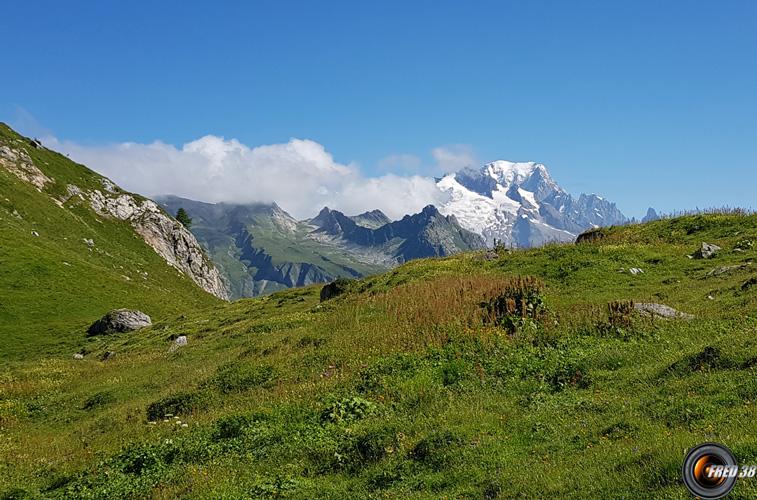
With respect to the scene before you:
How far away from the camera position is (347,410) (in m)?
17.0

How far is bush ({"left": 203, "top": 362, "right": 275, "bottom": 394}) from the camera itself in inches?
865

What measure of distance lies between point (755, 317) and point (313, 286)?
2190 inches

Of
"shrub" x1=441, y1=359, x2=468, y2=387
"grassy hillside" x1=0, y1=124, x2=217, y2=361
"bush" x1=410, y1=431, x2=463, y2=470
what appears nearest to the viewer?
"bush" x1=410, y1=431, x2=463, y2=470

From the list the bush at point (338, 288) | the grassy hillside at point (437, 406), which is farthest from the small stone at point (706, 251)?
the bush at point (338, 288)

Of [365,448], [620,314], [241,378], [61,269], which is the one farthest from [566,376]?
[61,269]

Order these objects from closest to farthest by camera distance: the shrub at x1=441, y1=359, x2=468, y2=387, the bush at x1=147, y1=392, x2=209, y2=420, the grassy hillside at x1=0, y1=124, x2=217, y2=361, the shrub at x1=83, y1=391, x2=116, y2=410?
the shrub at x1=441, y1=359, x2=468, y2=387
the bush at x1=147, y1=392, x2=209, y2=420
the shrub at x1=83, y1=391, x2=116, y2=410
the grassy hillside at x1=0, y1=124, x2=217, y2=361

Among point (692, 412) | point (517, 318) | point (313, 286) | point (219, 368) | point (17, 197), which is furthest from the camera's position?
point (17, 197)

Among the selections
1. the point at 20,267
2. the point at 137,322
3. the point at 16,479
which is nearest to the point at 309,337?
the point at 16,479

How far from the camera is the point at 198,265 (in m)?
156

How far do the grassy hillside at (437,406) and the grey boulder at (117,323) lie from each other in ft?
96.7

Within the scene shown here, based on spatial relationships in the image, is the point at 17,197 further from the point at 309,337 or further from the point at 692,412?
the point at 692,412

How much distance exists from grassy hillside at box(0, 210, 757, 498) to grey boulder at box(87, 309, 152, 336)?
29463 millimetres

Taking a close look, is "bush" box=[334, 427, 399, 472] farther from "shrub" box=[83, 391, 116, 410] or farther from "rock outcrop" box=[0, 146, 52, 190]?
"rock outcrop" box=[0, 146, 52, 190]

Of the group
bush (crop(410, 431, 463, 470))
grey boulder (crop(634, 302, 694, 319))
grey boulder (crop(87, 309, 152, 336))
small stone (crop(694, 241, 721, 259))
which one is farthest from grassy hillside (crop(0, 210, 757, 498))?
grey boulder (crop(87, 309, 152, 336))
